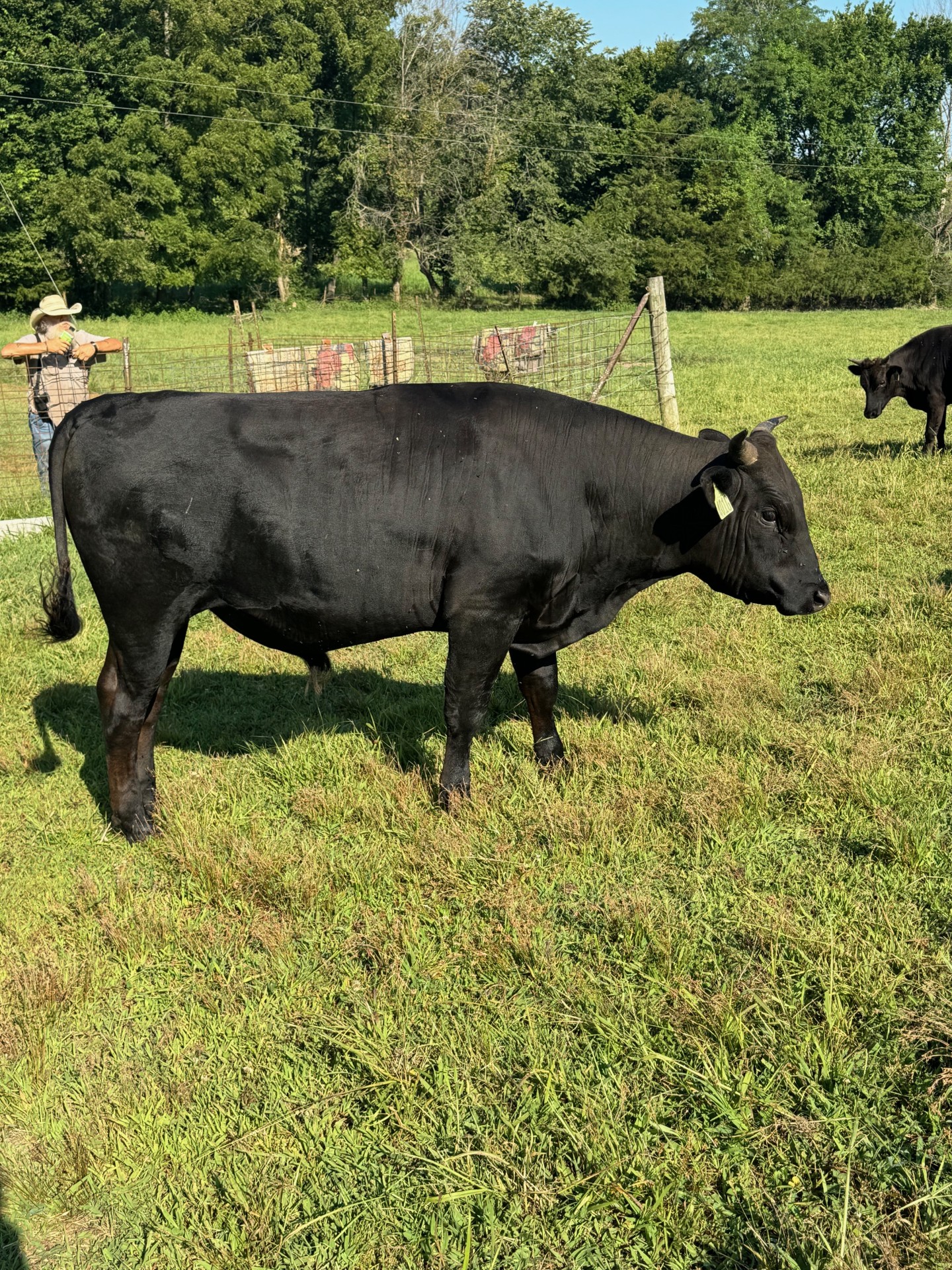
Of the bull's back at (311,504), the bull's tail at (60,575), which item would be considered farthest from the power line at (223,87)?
the bull's back at (311,504)

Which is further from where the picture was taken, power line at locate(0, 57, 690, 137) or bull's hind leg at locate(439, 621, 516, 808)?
power line at locate(0, 57, 690, 137)

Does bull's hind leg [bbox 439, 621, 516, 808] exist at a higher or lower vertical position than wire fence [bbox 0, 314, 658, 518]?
lower

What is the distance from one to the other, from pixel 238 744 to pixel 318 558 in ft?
5.52

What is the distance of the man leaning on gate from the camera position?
10.3 meters

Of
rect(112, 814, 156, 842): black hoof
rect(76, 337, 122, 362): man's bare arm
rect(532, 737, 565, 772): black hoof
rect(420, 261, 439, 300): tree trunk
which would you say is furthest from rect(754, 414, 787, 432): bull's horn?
rect(420, 261, 439, 300): tree trunk

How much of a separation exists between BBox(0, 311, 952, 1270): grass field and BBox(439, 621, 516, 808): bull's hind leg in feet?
0.47

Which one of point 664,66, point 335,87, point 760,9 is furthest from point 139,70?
point 760,9

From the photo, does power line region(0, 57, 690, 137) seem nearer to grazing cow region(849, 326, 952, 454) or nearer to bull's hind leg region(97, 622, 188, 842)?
grazing cow region(849, 326, 952, 454)

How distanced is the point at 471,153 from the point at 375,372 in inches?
1517

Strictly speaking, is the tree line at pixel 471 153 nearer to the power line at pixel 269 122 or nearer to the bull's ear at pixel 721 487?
the power line at pixel 269 122

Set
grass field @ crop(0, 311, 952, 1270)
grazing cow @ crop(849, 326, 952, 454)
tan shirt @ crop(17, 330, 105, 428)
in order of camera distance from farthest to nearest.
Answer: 1. grazing cow @ crop(849, 326, 952, 454)
2. tan shirt @ crop(17, 330, 105, 428)
3. grass field @ crop(0, 311, 952, 1270)

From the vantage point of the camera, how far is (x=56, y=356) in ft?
34.6

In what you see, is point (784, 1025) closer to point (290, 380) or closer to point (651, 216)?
point (290, 380)

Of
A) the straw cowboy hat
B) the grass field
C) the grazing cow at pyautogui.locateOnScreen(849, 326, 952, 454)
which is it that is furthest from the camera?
the grazing cow at pyautogui.locateOnScreen(849, 326, 952, 454)
